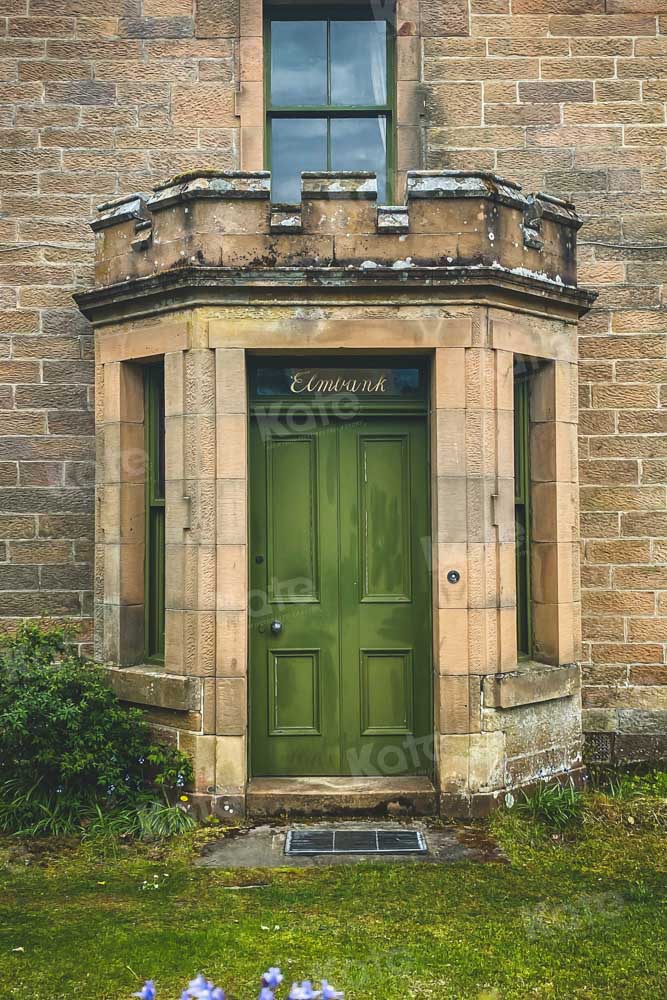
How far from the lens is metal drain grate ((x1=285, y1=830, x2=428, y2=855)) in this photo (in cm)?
516

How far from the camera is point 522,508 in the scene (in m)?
6.54

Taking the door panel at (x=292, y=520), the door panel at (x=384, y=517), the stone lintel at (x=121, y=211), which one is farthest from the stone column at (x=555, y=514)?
the stone lintel at (x=121, y=211)

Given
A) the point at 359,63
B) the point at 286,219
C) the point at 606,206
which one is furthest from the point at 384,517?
the point at 359,63

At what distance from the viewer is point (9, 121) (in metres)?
7.14

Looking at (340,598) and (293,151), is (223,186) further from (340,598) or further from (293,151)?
(340,598)

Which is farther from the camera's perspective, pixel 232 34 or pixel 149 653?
pixel 232 34

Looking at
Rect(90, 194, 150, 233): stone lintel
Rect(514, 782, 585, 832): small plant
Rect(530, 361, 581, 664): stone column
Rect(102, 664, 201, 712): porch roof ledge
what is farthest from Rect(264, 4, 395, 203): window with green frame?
Rect(514, 782, 585, 832): small plant

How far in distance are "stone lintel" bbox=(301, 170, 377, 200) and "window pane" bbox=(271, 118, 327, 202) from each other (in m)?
1.60

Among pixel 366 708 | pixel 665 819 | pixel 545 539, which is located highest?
pixel 545 539

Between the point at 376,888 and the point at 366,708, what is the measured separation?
5.35 feet

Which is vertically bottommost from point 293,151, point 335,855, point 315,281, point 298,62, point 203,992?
point 335,855

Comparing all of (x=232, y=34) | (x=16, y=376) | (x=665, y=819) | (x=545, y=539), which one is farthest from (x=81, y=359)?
(x=665, y=819)

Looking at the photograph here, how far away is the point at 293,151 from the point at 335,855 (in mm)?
5541

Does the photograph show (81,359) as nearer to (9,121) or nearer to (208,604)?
(9,121)
